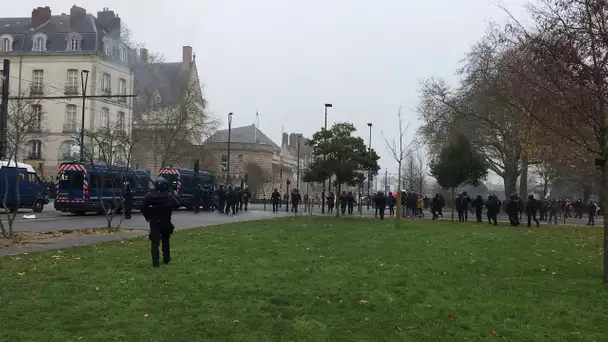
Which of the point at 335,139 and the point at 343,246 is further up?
the point at 335,139

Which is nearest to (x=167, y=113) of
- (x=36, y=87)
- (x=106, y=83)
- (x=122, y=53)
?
(x=106, y=83)

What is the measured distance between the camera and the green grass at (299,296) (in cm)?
593

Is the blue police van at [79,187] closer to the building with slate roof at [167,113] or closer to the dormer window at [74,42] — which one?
the building with slate roof at [167,113]

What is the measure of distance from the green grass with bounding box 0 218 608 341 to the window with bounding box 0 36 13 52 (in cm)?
6086

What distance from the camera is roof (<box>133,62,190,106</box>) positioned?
6462 centimetres

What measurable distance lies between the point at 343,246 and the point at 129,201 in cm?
1550

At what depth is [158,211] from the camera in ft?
33.2

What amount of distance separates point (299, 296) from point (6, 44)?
2699 inches

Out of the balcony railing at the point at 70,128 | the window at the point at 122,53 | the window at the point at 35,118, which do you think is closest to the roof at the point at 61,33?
the window at the point at 122,53

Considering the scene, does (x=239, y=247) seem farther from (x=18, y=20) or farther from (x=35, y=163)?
(x=18, y=20)

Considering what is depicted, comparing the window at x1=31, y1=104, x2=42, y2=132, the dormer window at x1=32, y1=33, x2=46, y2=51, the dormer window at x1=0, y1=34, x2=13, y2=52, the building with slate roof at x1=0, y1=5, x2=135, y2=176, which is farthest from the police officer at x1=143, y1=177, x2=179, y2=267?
the dormer window at x1=0, y1=34, x2=13, y2=52

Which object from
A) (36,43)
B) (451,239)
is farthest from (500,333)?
(36,43)

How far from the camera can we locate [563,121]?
10742mm

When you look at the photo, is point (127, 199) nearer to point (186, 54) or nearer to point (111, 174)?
point (111, 174)
